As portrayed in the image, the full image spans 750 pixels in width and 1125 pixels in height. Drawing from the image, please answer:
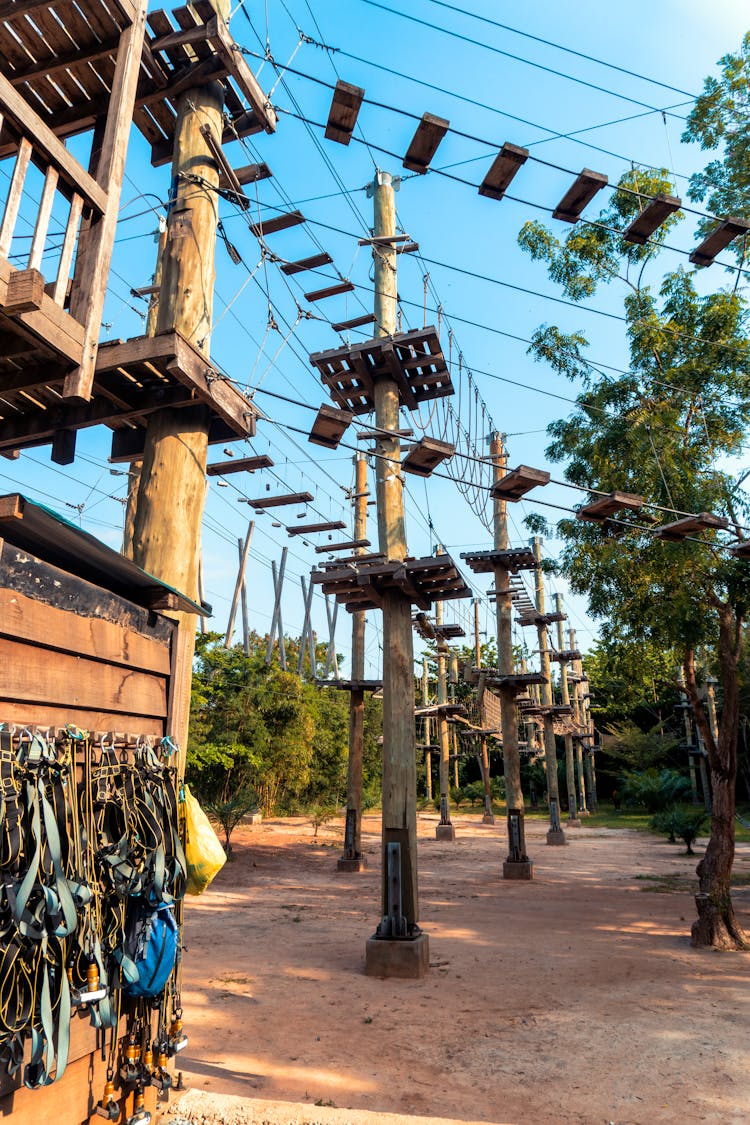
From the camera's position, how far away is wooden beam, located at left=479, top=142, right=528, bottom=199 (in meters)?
6.25

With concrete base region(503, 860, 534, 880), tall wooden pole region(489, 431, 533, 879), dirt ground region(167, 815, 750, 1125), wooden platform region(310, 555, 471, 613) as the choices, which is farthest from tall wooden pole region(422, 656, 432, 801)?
wooden platform region(310, 555, 471, 613)

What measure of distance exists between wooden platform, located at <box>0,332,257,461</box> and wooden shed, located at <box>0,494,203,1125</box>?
4.08ft

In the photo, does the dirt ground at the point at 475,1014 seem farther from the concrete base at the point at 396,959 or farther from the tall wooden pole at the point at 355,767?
the tall wooden pole at the point at 355,767

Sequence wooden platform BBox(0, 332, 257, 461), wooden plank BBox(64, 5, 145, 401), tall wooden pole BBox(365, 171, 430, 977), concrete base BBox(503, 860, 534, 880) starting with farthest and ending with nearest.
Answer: concrete base BBox(503, 860, 534, 880)
tall wooden pole BBox(365, 171, 430, 977)
wooden platform BBox(0, 332, 257, 461)
wooden plank BBox(64, 5, 145, 401)

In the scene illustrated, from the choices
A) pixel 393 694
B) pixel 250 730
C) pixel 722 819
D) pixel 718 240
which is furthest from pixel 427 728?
pixel 718 240

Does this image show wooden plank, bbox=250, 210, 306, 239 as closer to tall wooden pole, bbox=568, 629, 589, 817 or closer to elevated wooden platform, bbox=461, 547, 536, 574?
elevated wooden platform, bbox=461, 547, 536, 574

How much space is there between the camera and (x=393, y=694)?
Result: 8891mm

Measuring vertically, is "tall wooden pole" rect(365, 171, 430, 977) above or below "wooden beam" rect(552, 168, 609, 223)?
below

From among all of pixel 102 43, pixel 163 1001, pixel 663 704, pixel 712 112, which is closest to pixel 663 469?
pixel 712 112

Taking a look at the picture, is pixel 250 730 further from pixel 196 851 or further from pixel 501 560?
pixel 196 851

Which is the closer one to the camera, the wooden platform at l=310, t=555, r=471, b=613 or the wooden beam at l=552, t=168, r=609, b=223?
the wooden beam at l=552, t=168, r=609, b=223

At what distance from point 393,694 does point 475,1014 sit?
3.42 metres

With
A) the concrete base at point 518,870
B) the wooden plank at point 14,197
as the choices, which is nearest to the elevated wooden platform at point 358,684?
the concrete base at point 518,870

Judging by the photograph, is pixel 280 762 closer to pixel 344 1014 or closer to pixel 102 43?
pixel 344 1014
